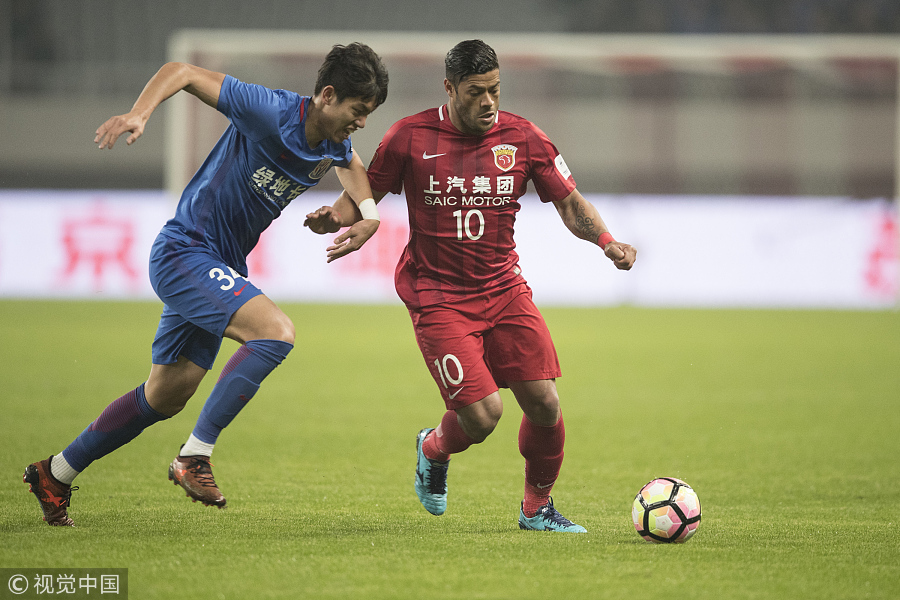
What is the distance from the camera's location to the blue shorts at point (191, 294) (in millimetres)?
4055

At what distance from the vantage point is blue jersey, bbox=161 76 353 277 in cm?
416

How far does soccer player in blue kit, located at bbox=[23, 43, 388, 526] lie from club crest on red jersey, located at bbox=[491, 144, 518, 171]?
584mm

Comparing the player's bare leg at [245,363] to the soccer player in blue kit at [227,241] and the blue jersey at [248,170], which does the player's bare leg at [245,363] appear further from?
the blue jersey at [248,170]

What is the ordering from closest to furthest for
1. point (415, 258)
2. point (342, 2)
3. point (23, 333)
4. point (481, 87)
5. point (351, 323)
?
point (481, 87) → point (415, 258) → point (23, 333) → point (351, 323) → point (342, 2)

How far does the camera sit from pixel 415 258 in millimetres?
4609

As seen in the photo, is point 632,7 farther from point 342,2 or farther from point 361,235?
point 361,235

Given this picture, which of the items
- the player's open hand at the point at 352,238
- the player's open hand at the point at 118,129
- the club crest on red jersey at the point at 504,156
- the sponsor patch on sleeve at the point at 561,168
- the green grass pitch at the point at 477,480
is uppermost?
the player's open hand at the point at 118,129

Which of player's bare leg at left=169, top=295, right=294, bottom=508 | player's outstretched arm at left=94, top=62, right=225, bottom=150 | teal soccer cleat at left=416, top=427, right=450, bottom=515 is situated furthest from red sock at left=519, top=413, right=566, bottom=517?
player's outstretched arm at left=94, top=62, right=225, bottom=150

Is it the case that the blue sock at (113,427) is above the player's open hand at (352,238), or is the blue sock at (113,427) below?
below

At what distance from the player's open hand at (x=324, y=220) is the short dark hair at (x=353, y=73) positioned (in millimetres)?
474

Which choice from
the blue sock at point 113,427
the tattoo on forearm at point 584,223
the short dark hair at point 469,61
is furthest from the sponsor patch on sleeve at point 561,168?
the blue sock at point 113,427

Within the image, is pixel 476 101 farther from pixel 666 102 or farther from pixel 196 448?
pixel 666 102

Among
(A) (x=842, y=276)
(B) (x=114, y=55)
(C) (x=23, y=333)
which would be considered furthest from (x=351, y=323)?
(B) (x=114, y=55)

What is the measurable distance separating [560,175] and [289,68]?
578 inches
